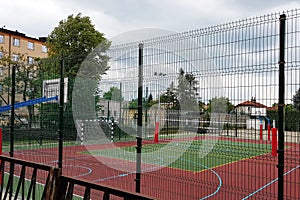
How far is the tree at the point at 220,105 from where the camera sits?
362cm

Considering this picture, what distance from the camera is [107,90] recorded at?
501 centimetres

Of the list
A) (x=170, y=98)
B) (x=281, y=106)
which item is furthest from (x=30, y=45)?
(x=281, y=106)

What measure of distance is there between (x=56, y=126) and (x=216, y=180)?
4.09 metres

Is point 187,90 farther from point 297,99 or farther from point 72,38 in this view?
point 72,38

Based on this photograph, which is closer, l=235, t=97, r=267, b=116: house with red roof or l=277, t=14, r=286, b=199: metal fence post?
l=277, t=14, r=286, b=199: metal fence post

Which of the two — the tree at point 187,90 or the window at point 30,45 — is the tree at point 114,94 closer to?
the tree at point 187,90

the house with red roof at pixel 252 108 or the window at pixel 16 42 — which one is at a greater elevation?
the window at pixel 16 42

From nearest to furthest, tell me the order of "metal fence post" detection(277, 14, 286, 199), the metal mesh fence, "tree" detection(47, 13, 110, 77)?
1. "metal fence post" detection(277, 14, 286, 199)
2. the metal mesh fence
3. "tree" detection(47, 13, 110, 77)

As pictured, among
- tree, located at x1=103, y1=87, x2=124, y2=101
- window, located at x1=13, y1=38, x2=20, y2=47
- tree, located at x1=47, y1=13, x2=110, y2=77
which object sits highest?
window, located at x1=13, y1=38, x2=20, y2=47

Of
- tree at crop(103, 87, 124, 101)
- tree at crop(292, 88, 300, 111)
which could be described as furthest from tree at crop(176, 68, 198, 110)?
tree at crop(292, 88, 300, 111)

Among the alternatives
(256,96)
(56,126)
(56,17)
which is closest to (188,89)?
(256,96)

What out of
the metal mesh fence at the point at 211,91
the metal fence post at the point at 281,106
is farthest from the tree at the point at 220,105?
the metal fence post at the point at 281,106

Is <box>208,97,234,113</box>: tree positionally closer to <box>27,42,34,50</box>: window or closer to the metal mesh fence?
the metal mesh fence

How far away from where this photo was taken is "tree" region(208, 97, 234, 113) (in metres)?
3.62
